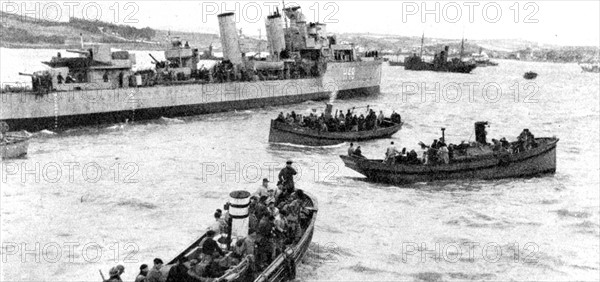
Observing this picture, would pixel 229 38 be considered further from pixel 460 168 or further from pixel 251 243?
pixel 251 243

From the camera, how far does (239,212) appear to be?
38.1ft

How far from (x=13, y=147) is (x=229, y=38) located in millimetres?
25458

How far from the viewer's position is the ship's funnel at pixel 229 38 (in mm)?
47281

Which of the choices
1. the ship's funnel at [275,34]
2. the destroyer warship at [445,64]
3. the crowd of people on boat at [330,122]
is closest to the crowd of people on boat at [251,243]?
the crowd of people on boat at [330,122]

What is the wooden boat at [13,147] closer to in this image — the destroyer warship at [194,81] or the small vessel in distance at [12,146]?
the small vessel in distance at [12,146]

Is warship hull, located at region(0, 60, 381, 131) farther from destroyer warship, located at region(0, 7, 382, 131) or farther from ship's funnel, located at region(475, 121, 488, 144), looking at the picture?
ship's funnel, located at region(475, 121, 488, 144)

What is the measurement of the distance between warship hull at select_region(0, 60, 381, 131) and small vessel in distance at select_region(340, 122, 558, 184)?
64.2ft

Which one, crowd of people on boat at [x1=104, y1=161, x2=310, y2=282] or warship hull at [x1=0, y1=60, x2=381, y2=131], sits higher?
warship hull at [x1=0, y1=60, x2=381, y2=131]

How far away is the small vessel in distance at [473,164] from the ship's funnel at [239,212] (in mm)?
10756

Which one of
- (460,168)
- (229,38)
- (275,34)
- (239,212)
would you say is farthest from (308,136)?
(275,34)

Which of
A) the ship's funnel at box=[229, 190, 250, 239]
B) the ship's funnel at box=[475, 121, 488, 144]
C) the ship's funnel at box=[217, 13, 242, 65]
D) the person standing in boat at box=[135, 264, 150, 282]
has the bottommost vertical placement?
the person standing in boat at box=[135, 264, 150, 282]

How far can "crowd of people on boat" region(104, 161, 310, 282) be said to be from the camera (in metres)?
9.83

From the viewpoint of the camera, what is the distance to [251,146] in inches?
1227

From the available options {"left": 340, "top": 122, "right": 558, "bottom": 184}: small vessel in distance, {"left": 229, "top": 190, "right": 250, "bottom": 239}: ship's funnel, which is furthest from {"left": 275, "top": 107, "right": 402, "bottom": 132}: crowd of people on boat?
{"left": 229, "top": 190, "right": 250, "bottom": 239}: ship's funnel
